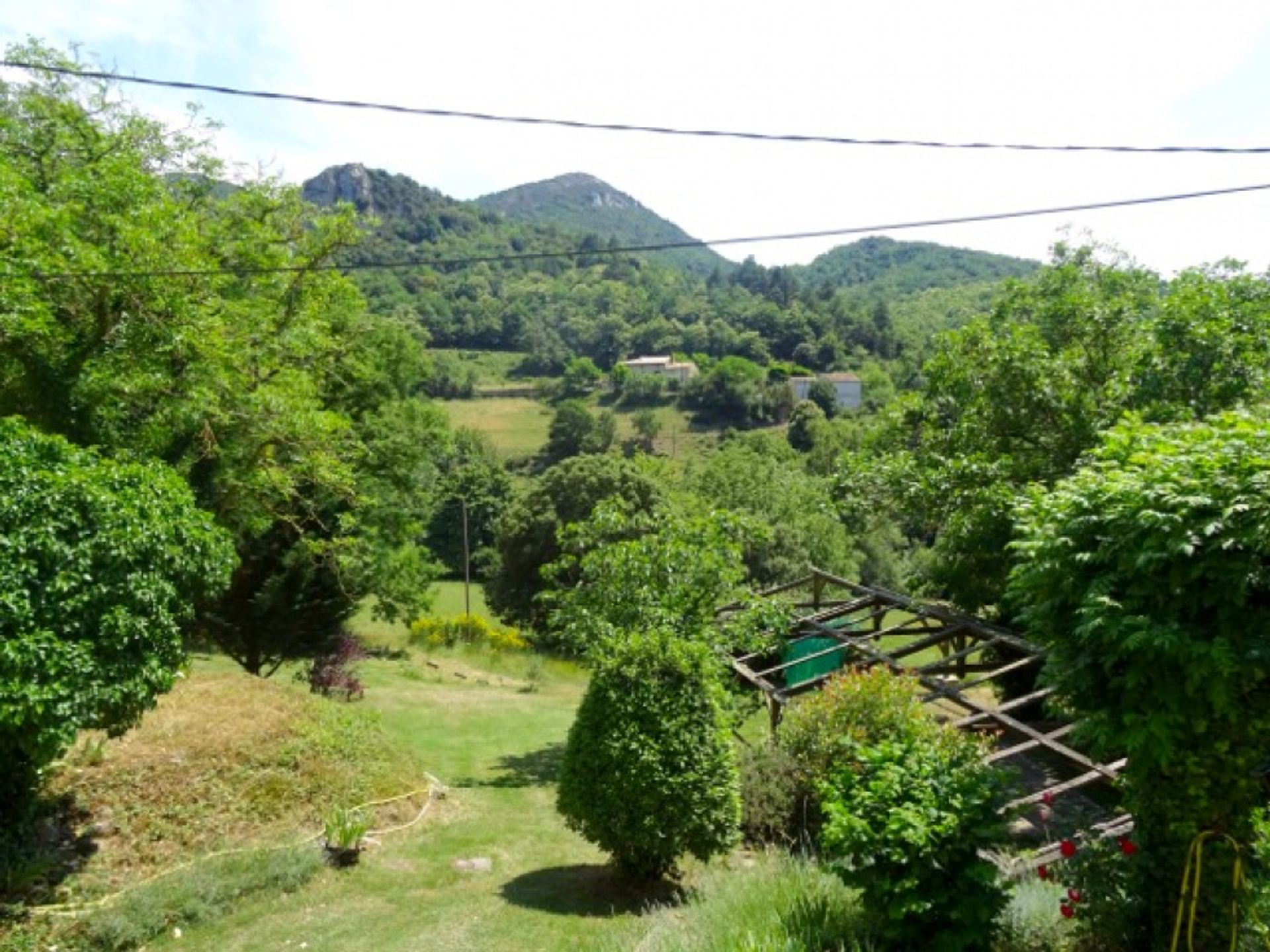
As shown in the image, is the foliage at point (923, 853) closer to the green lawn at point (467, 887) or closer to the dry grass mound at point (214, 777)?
the green lawn at point (467, 887)

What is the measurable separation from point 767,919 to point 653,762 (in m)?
2.73

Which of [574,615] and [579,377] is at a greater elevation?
[579,377]

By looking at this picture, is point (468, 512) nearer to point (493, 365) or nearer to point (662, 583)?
point (662, 583)

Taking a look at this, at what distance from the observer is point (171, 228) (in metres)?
12.7

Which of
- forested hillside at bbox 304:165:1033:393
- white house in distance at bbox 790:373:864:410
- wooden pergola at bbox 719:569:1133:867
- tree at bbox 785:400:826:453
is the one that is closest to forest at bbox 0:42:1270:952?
wooden pergola at bbox 719:569:1133:867

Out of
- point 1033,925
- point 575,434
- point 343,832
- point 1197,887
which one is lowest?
point 343,832

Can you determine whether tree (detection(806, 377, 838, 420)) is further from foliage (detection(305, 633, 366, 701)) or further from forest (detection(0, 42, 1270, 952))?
foliage (detection(305, 633, 366, 701))

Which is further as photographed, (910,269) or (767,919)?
(910,269)

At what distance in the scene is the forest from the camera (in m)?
5.13

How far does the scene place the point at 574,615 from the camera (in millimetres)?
13664

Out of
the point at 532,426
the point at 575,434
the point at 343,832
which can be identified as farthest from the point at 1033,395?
the point at 532,426

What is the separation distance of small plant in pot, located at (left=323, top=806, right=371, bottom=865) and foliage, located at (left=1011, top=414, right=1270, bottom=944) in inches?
298

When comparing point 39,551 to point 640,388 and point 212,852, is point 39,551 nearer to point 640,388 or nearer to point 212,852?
point 212,852

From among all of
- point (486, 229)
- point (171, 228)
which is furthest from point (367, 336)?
point (486, 229)
